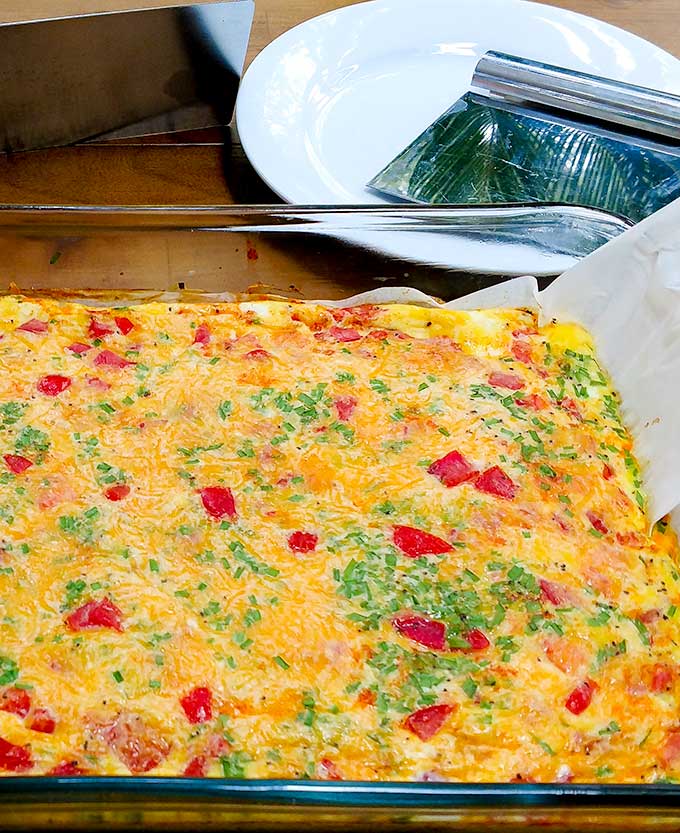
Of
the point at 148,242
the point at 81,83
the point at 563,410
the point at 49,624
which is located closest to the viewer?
the point at 49,624

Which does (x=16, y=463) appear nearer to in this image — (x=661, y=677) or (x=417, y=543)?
(x=417, y=543)

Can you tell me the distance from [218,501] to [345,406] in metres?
0.33

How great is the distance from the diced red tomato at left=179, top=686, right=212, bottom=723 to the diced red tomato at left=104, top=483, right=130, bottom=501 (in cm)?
40

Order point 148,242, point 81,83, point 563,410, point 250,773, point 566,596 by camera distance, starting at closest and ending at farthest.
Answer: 1. point 250,773
2. point 566,596
3. point 563,410
4. point 148,242
5. point 81,83

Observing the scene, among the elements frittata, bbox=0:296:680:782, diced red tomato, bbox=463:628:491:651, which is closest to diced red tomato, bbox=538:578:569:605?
frittata, bbox=0:296:680:782

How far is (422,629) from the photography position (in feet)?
5.13

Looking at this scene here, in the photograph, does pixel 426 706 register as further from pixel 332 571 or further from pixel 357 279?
pixel 357 279

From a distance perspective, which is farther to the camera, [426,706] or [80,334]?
[80,334]

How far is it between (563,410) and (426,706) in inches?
28.0

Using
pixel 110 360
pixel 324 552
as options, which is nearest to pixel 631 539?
pixel 324 552

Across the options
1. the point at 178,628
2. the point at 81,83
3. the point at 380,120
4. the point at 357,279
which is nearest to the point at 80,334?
the point at 357,279

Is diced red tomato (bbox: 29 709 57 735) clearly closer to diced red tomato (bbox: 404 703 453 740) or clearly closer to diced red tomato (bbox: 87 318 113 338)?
diced red tomato (bbox: 404 703 453 740)

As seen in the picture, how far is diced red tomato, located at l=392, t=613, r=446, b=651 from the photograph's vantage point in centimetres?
155

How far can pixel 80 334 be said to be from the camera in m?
2.01
